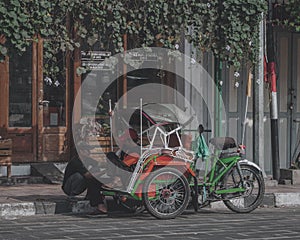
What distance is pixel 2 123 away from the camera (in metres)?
13.5

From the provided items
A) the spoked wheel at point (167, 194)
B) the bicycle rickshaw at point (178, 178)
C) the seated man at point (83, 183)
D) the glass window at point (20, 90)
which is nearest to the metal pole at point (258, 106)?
the bicycle rickshaw at point (178, 178)

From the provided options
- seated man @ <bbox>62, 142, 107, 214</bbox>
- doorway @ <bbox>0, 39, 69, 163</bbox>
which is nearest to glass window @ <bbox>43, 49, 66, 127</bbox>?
doorway @ <bbox>0, 39, 69, 163</bbox>

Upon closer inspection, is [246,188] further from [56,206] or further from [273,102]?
[273,102]

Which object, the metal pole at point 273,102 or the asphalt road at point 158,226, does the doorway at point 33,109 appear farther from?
the metal pole at point 273,102

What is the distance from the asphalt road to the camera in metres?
8.62

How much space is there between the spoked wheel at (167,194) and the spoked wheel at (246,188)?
75 cm

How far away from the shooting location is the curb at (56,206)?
34.3 feet

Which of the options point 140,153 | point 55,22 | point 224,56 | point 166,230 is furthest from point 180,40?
point 166,230

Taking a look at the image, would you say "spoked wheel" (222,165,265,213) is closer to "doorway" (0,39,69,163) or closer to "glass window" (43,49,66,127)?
"doorway" (0,39,69,163)

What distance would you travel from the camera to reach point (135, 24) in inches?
469

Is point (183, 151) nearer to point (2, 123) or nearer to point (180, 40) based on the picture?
point (180, 40)

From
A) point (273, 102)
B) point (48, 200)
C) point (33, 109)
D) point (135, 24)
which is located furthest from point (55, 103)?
point (273, 102)

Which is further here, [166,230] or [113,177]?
[113,177]

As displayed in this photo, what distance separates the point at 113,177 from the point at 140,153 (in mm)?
499
